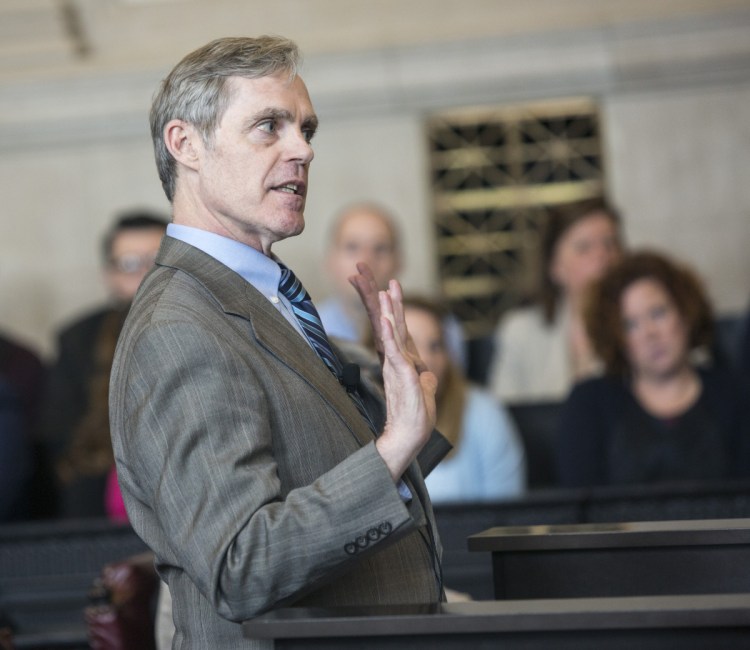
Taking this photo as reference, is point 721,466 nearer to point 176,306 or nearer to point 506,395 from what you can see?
point 506,395

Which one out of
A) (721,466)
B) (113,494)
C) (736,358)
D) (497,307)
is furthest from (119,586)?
(497,307)

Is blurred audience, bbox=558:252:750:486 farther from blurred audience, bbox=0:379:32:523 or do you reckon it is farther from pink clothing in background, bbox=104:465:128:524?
blurred audience, bbox=0:379:32:523

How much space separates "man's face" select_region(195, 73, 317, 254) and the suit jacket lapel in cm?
10

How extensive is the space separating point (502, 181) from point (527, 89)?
0.51m

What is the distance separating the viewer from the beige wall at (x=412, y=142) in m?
7.14

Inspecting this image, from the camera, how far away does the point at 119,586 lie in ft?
11.1

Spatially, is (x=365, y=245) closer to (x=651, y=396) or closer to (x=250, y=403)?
(x=651, y=396)

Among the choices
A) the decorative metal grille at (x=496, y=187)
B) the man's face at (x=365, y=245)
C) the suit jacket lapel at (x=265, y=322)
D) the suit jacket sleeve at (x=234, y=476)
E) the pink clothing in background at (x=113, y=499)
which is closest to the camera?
the suit jacket sleeve at (x=234, y=476)

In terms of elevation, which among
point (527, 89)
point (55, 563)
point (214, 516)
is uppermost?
point (527, 89)

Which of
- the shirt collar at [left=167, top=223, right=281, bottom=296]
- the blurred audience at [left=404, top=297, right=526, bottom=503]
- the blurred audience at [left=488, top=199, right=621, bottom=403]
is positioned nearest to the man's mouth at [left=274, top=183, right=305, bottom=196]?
the shirt collar at [left=167, top=223, right=281, bottom=296]

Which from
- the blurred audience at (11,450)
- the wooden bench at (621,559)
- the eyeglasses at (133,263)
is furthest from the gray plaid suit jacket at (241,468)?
the eyeglasses at (133,263)

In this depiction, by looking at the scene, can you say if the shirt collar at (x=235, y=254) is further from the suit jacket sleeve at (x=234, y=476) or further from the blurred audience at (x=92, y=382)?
the blurred audience at (x=92, y=382)

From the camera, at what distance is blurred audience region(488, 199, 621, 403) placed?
5711 mm

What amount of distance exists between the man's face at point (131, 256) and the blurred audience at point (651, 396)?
1702mm
